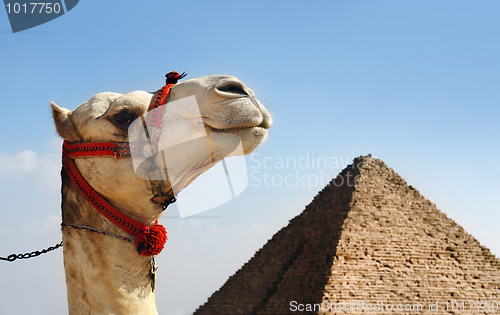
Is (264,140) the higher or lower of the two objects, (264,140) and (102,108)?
the lower

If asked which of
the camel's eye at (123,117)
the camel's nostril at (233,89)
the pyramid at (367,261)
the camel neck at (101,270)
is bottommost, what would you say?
the camel neck at (101,270)

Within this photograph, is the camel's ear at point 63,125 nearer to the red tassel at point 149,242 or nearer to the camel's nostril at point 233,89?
the red tassel at point 149,242

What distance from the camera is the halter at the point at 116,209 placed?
187 cm

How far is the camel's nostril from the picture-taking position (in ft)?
5.87

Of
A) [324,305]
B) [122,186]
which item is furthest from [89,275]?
[324,305]

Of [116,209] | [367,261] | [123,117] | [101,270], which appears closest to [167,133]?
[123,117]

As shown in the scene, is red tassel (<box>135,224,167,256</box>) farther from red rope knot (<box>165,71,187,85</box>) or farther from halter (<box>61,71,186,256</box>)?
red rope knot (<box>165,71,187,85</box>)

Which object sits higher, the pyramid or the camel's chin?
the pyramid

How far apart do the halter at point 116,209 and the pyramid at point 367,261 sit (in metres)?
35.8

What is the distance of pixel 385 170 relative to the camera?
162ft

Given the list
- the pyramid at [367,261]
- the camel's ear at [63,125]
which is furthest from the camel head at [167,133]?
the pyramid at [367,261]

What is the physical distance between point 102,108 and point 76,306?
497mm

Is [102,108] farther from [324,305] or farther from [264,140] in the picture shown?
[324,305]

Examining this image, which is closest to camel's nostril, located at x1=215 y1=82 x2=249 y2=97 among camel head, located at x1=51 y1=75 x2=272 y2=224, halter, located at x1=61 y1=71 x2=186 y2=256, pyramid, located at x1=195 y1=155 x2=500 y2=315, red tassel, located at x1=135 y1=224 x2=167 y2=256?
camel head, located at x1=51 y1=75 x2=272 y2=224
